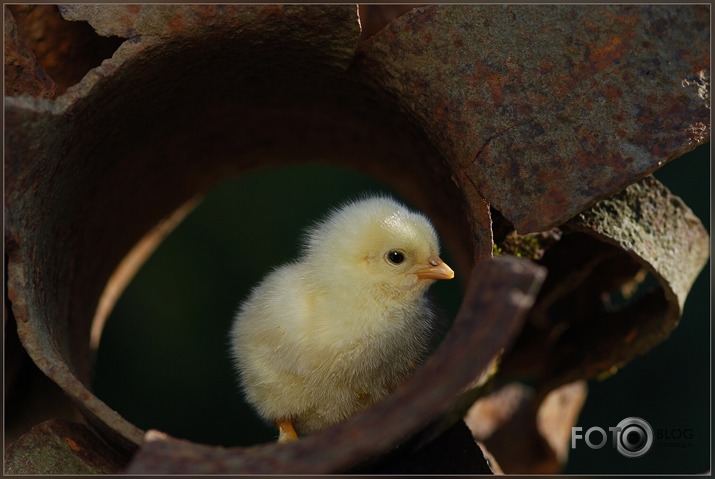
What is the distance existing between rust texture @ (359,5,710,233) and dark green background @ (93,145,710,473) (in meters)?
2.93

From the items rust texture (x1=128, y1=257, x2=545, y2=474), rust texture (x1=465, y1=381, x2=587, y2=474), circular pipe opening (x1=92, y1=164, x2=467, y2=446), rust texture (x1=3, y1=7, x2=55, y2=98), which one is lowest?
circular pipe opening (x1=92, y1=164, x2=467, y2=446)

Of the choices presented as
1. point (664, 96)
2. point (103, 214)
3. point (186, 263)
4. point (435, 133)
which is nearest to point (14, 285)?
point (103, 214)

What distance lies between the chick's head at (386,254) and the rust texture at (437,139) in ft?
0.53

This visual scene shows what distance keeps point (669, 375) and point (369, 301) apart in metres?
3.22

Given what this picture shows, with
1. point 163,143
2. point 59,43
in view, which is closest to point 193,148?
point 163,143

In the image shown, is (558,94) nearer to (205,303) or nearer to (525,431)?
(525,431)

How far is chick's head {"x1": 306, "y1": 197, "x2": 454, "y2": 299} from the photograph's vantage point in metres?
2.48

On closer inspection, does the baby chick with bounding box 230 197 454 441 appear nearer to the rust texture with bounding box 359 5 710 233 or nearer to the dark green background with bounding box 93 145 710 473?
the rust texture with bounding box 359 5 710 233

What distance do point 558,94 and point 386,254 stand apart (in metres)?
0.68

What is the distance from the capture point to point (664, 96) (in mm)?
2102

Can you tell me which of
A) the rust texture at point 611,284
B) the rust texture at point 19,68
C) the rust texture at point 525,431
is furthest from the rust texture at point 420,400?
the rust texture at point 525,431

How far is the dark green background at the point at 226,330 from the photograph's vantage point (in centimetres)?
497

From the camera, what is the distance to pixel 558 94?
213 centimetres

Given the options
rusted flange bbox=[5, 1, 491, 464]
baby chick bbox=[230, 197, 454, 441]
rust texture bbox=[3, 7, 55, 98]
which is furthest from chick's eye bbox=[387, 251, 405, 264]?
rust texture bbox=[3, 7, 55, 98]
